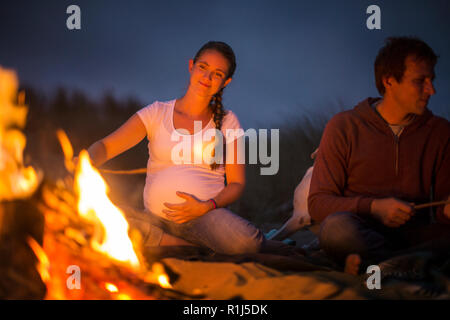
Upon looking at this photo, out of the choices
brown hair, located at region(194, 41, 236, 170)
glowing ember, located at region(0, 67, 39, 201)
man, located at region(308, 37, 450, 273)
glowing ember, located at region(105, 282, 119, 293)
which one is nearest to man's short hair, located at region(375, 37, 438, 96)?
man, located at region(308, 37, 450, 273)

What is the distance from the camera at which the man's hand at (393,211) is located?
7.94 ft

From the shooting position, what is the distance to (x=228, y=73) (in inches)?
131

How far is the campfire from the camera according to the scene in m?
1.86

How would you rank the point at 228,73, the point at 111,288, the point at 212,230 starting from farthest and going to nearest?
the point at 228,73 < the point at 212,230 < the point at 111,288

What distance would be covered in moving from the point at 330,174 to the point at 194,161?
1.11 m

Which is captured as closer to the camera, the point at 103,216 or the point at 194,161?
the point at 103,216

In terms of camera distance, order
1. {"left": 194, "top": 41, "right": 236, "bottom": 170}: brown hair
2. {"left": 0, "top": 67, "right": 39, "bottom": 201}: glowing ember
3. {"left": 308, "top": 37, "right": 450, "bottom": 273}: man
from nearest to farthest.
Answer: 1. {"left": 0, "top": 67, "right": 39, "bottom": 201}: glowing ember
2. {"left": 308, "top": 37, "right": 450, "bottom": 273}: man
3. {"left": 194, "top": 41, "right": 236, "bottom": 170}: brown hair

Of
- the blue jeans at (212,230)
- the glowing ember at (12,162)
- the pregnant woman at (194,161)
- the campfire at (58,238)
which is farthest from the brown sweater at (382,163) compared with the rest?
the glowing ember at (12,162)

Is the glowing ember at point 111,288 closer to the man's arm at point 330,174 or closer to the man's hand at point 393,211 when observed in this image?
the man's arm at point 330,174

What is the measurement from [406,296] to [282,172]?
5128mm

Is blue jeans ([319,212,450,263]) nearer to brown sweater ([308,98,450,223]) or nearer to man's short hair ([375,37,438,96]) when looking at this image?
brown sweater ([308,98,450,223])

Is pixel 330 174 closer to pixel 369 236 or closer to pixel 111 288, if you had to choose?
pixel 369 236

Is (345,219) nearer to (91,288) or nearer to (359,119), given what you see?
(359,119)

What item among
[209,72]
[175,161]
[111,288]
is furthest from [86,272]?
[209,72]
